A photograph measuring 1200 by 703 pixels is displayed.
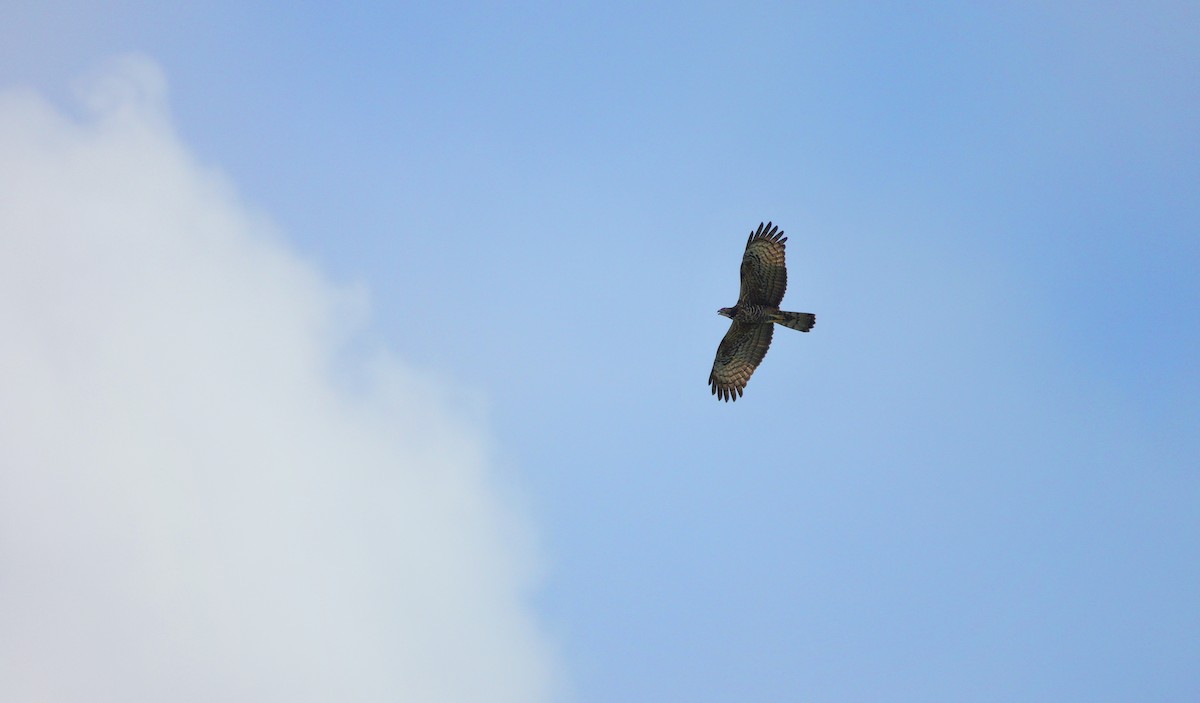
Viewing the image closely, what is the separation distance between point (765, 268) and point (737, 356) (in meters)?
3.47

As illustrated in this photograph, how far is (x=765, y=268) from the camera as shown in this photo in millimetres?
30641

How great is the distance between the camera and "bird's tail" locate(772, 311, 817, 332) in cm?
3020

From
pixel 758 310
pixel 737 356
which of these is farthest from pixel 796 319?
pixel 737 356

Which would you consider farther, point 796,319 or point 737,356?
point 737,356

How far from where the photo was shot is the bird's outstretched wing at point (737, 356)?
3219 centimetres

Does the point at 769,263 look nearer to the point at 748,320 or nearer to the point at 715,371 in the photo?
the point at 748,320

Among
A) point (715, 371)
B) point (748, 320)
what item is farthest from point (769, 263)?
point (715, 371)

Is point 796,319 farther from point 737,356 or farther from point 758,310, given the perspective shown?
point 737,356

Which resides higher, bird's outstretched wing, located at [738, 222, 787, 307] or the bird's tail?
bird's outstretched wing, located at [738, 222, 787, 307]

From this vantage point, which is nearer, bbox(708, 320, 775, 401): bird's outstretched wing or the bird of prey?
the bird of prey

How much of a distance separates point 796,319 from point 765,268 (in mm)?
1743

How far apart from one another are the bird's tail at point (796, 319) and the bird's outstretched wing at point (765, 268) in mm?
444

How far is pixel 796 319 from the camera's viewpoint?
30391 mm

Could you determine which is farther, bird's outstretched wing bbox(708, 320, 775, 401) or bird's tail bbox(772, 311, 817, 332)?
bird's outstretched wing bbox(708, 320, 775, 401)
